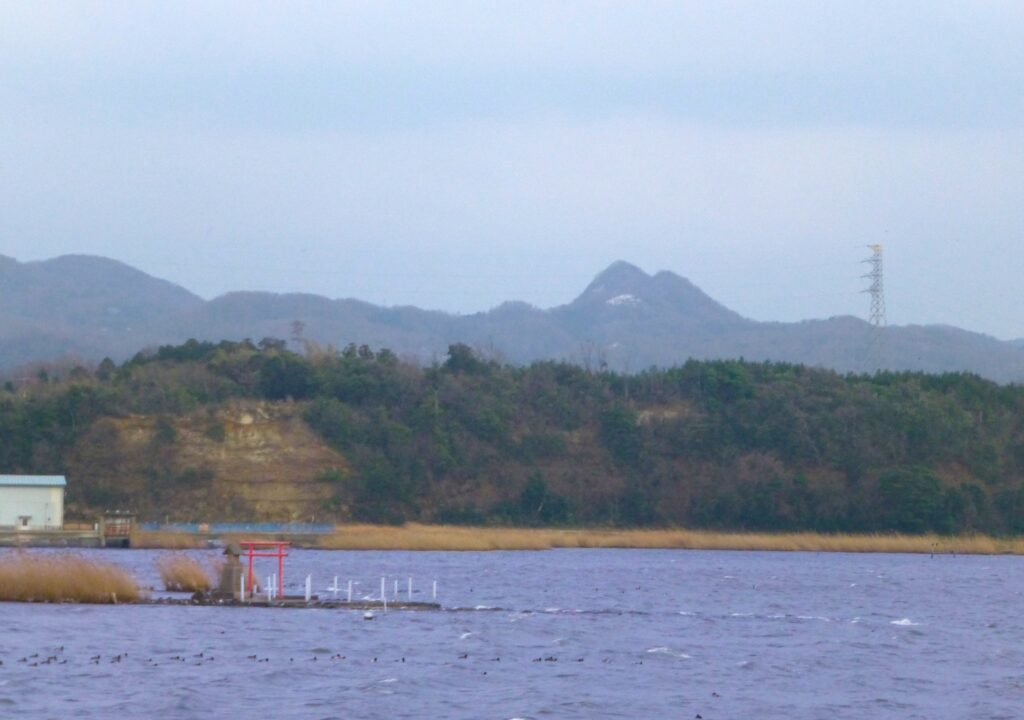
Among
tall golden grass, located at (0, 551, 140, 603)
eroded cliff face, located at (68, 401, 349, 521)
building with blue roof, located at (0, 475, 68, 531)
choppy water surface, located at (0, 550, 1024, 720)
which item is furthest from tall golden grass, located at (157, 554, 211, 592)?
eroded cliff face, located at (68, 401, 349, 521)

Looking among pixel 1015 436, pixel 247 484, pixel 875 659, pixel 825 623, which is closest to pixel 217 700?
pixel 875 659

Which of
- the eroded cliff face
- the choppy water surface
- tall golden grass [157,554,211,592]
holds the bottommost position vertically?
the choppy water surface

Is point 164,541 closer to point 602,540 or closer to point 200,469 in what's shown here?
point 200,469

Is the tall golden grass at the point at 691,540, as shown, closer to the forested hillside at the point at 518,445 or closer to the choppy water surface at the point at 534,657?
the forested hillside at the point at 518,445

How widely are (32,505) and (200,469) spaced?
20078mm

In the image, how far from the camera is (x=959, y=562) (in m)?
81.8

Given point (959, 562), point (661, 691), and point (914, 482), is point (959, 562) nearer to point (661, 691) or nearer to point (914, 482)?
point (914, 482)

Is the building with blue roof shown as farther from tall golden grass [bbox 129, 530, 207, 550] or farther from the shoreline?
the shoreline

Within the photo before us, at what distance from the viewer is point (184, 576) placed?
148 ft

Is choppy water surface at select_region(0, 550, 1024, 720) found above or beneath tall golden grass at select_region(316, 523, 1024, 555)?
above

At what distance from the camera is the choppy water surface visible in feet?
89.3

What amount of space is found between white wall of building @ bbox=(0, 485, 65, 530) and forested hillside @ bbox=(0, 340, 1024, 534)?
16.0m

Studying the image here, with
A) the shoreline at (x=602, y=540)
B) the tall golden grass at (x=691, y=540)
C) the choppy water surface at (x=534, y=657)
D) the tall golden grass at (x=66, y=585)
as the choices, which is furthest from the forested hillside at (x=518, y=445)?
the tall golden grass at (x=66, y=585)

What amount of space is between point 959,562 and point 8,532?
48487 millimetres
